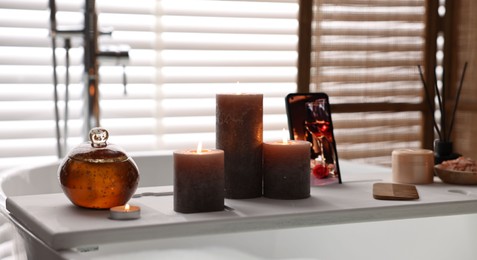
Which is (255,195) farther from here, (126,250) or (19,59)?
(19,59)

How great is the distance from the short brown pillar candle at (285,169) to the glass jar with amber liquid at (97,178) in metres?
0.23

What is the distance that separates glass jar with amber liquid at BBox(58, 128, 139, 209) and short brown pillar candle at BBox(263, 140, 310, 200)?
0.75 ft

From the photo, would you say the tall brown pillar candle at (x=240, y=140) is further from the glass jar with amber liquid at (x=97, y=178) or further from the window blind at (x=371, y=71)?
the window blind at (x=371, y=71)

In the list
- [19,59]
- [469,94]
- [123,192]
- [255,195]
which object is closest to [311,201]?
[255,195]

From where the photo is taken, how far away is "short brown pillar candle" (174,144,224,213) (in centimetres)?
121

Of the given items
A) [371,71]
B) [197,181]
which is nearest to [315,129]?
[197,181]

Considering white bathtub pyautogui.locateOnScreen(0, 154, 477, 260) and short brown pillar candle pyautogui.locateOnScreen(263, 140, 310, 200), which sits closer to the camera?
short brown pillar candle pyautogui.locateOnScreen(263, 140, 310, 200)

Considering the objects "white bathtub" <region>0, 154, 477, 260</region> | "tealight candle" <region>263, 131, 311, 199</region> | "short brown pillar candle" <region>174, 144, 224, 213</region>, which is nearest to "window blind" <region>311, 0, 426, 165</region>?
"white bathtub" <region>0, 154, 477, 260</region>

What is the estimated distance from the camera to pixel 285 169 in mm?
1313

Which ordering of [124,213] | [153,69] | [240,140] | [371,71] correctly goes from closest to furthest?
1. [124,213]
2. [240,140]
3. [153,69]
4. [371,71]

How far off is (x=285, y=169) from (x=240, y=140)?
9cm

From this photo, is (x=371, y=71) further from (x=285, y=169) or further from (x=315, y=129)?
(x=285, y=169)

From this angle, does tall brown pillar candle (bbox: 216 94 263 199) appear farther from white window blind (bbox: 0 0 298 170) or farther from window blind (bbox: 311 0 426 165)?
window blind (bbox: 311 0 426 165)

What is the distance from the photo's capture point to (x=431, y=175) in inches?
60.7
